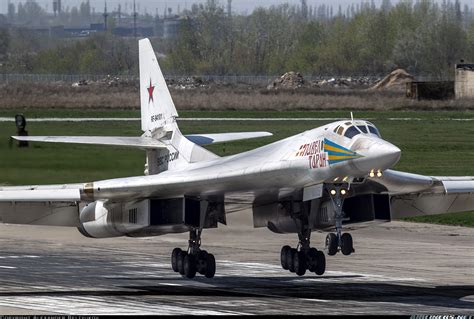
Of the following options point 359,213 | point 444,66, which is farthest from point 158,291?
point 444,66

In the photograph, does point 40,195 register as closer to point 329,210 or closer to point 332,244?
point 329,210

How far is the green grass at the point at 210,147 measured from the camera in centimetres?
4294

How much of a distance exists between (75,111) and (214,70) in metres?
97.2

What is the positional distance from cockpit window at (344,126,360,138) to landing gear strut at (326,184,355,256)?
3.95 ft

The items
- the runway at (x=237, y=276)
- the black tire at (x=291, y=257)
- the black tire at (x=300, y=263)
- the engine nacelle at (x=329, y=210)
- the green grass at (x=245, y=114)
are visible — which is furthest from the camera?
the green grass at (x=245, y=114)

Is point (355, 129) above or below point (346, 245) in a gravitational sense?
above

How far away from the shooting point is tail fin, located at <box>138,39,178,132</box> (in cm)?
3481

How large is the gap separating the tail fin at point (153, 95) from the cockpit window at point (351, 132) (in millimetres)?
8619

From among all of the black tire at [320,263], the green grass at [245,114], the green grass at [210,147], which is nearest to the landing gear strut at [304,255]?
the black tire at [320,263]

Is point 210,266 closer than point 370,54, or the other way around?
point 210,266

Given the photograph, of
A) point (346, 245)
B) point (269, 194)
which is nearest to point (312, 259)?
point (269, 194)

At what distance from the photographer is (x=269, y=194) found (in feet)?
95.0

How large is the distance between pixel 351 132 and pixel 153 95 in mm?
10059

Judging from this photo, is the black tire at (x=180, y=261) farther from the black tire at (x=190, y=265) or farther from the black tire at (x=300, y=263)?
the black tire at (x=300, y=263)
